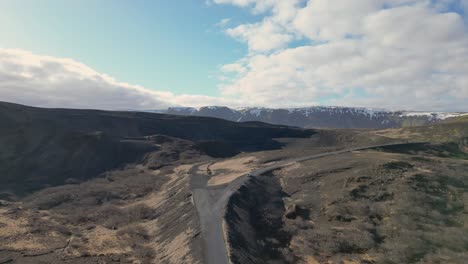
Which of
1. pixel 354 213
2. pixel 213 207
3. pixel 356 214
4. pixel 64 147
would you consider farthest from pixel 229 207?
pixel 64 147

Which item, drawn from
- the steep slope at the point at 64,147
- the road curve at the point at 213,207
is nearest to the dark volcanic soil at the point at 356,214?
the road curve at the point at 213,207

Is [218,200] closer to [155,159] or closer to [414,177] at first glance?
[414,177]

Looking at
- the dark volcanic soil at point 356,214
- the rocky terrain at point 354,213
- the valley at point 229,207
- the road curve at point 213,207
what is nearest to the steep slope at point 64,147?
the valley at point 229,207

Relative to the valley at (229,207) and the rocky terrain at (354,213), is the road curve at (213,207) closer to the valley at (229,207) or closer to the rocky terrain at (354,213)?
the valley at (229,207)

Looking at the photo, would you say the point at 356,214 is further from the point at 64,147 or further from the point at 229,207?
the point at 64,147

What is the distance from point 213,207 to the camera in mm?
40344

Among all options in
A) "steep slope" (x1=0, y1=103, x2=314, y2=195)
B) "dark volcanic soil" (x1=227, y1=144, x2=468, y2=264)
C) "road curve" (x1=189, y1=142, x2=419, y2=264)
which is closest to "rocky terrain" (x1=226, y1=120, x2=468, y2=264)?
"dark volcanic soil" (x1=227, y1=144, x2=468, y2=264)

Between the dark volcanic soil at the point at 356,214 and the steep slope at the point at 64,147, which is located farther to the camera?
the steep slope at the point at 64,147

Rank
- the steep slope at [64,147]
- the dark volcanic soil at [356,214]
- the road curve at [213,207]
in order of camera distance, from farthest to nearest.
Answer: the steep slope at [64,147]
the dark volcanic soil at [356,214]
the road curve at [213,207]

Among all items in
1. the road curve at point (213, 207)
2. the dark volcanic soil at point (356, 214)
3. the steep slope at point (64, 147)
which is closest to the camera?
the road curve at point (213, 207)

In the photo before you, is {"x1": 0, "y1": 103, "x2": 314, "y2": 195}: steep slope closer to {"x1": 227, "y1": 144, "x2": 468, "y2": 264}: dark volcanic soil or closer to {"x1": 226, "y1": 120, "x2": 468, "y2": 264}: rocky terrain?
{"x1": 226, "y1": 120, "x2": 468, "y2": 264}: rocky terrain

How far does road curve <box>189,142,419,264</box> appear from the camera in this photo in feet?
93.6

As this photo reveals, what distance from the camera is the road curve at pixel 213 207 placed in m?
28.5

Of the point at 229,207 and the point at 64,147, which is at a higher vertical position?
the point at 64,147
